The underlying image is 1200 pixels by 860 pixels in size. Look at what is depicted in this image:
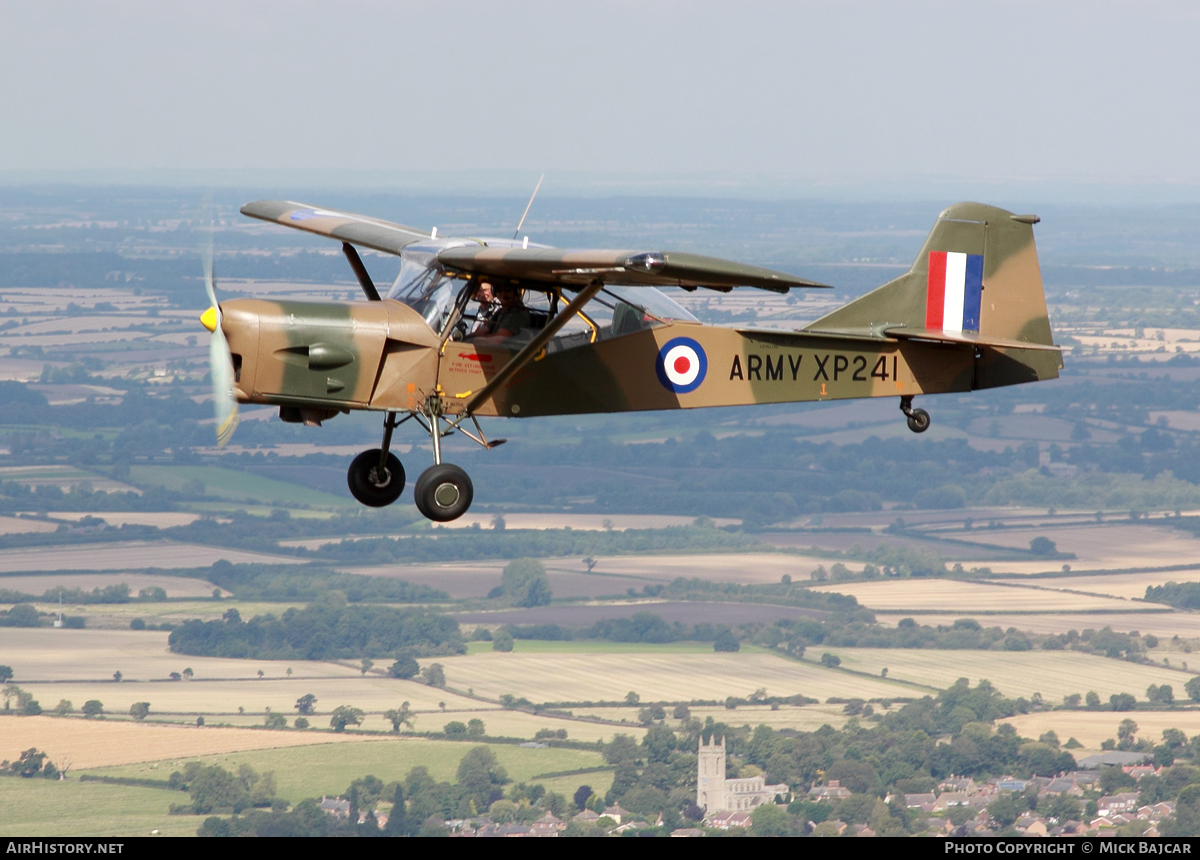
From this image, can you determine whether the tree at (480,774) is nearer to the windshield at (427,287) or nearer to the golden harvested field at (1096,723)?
the golden harvested field at (1096,723)

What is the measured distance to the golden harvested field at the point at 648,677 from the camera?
163625 millimetres

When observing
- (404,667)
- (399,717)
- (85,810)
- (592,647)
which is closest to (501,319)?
(85,810)

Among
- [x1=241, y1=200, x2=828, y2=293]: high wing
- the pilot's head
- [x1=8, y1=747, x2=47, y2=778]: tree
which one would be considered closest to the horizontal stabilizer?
[x1=241, y1=200, x2=828, y2=293]: high wing

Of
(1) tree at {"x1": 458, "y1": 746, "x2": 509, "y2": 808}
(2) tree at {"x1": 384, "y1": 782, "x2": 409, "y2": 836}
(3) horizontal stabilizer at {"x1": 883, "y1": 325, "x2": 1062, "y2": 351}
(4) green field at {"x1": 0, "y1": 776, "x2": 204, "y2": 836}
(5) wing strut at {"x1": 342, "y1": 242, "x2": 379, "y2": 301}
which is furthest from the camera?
(1) tree at {"x1": 458, "y1": 746, "x2": 509, "y2": 808}

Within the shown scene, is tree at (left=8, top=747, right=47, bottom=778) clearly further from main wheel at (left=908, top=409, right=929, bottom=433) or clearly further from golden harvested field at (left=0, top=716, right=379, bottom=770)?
main wheel at (left=908, top=409, right=929, bottom=433)

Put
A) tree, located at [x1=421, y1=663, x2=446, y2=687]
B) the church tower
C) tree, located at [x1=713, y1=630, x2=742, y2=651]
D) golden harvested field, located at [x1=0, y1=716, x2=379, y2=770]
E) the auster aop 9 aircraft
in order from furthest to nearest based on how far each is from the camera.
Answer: tree, located at [x1=713, y1=630, x2=742, y2=651], tree, located at [x1=421, y1=663, x2=446, y2=687], the church tower, golden harvested field, located at [x1=0, y1=716, x2=379, y2=770], the auster aop 9 aircraft

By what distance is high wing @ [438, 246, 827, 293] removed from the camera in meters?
17.0

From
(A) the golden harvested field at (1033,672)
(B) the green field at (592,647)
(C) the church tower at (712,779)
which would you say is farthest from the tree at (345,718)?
(A) the golden harvested field at (1033,672)

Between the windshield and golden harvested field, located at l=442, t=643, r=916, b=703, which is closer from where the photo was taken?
the windshield

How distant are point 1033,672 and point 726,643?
120 feet

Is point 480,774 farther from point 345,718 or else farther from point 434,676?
point 434,676

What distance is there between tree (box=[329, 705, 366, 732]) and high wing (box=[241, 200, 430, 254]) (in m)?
125

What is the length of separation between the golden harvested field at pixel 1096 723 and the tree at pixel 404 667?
201ft

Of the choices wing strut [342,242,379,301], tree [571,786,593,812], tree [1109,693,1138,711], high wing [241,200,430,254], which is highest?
high wing [241,200,430,254]
